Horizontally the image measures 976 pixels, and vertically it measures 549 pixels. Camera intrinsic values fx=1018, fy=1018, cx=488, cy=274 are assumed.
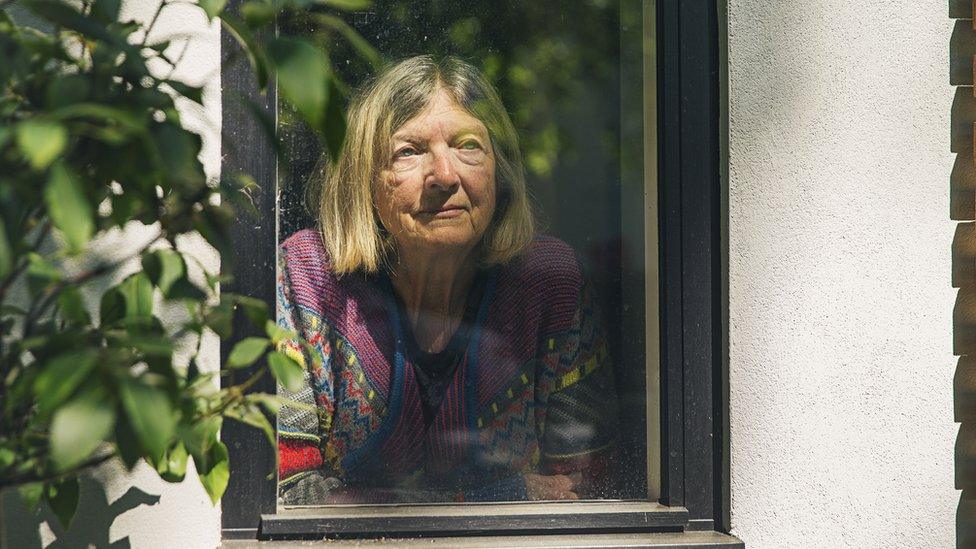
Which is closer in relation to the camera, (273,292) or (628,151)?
(273,292)

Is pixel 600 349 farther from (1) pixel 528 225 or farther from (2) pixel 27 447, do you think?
(2) pixel 27 447

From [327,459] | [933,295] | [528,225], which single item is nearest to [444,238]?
[528,225]

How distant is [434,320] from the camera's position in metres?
2.69

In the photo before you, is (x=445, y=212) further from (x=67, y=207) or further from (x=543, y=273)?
(x=67, y=207)

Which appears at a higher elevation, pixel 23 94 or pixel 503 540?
pixel 23 94

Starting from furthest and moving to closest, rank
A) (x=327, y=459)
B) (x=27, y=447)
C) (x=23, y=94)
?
(x=327, y=459), (x=27, y=447), (x=23, y=94)

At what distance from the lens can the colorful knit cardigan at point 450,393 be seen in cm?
262

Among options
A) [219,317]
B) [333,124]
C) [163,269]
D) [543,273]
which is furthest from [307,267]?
[333,124]

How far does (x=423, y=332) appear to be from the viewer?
2.69m

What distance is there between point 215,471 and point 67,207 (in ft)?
2.81

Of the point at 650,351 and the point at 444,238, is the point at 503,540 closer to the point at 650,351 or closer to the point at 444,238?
the point at 650,351

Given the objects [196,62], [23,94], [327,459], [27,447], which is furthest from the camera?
[327,459]

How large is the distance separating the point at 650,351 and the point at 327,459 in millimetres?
901

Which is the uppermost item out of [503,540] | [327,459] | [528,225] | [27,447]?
[528,225]
